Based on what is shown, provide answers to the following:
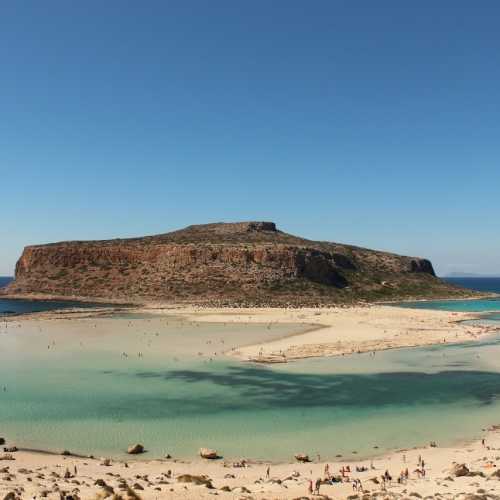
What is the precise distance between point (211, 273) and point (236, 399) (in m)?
72.1

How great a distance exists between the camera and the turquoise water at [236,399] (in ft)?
56.4

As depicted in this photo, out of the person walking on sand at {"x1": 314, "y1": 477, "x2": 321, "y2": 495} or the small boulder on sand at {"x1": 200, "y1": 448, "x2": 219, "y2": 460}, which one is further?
the small boulder on sand at {"x1": 200, "y1": 448, "x2": 219, "y2": 460}

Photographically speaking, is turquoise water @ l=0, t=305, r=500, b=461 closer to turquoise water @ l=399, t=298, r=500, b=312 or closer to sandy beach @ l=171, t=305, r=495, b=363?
sandy beach @ l=171, t=305, r=495, b=363

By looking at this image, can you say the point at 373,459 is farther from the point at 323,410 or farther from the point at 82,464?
the point at 82,464

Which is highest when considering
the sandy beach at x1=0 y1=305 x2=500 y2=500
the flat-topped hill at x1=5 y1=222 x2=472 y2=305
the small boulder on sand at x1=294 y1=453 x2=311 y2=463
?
the flat-topped hill at x1=5 y1=222 x2=472 y2=305

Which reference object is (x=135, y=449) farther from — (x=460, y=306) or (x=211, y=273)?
(x=211, y=273)

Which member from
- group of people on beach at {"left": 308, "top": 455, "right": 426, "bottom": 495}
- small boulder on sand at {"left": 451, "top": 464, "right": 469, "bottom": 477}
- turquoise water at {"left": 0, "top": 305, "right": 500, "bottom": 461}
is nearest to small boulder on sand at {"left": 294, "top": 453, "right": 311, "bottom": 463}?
turquoise water at {"left": 0, "top": 305, "right": 500, "bottom": 461}

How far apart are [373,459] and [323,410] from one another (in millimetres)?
5250

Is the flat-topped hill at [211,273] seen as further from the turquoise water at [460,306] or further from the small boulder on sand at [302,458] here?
the small boulder on sand at [302,458]

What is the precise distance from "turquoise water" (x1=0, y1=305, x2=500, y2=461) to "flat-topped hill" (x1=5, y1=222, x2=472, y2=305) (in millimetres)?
49232

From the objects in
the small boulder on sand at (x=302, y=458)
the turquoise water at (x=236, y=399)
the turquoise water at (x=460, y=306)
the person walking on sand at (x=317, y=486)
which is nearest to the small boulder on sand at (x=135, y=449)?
the turquoise water at (x=236, y=399)

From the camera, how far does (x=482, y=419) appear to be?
1928 centimetres

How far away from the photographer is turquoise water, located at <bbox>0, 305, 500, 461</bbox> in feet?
56.4

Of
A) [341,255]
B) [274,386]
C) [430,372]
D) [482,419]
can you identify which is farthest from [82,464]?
[341,255]
